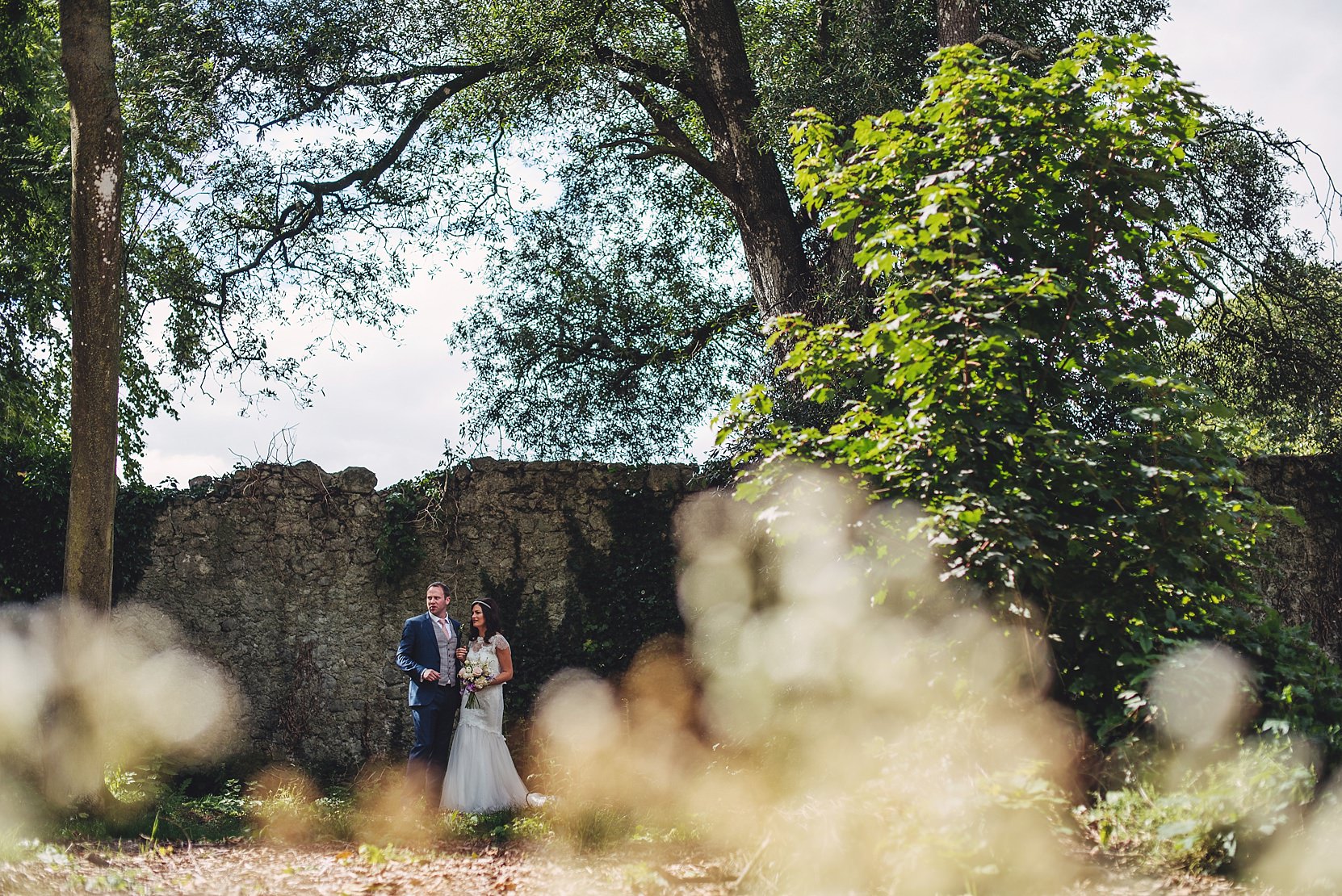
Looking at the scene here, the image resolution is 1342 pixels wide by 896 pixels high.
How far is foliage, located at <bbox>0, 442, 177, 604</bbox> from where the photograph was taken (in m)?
9.39

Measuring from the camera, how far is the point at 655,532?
396 inches

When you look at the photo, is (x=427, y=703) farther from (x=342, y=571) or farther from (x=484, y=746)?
(x=342, y=571)

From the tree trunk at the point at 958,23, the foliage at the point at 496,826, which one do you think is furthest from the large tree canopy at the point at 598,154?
the foliage at the point at 496,826

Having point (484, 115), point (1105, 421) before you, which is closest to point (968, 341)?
point (1105, 421)

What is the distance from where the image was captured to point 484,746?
7.91 m

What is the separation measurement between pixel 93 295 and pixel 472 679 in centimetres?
390

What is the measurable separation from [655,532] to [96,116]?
231 inches

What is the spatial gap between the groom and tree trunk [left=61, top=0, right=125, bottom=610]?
223 cm

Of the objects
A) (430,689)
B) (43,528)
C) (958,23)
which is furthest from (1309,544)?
(43,528)

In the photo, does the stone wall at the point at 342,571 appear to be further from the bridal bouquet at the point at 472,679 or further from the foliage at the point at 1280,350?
the foliage at the point at 1280,350

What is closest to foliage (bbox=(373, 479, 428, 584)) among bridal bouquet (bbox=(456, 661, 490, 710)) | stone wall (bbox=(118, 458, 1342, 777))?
stone wall (bbox=(118, 458, 1342, 777))

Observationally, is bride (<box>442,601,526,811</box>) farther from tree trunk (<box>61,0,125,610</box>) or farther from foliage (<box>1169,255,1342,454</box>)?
foliage (<box>1169,255,1342,454</box>)

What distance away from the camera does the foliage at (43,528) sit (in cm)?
939

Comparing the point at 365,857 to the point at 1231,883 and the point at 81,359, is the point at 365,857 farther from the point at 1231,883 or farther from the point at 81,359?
the point at 1231,883
